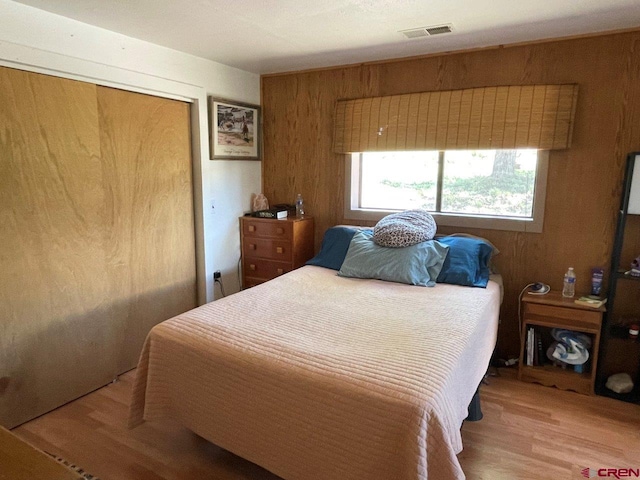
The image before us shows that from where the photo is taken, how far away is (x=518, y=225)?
2.90 meters

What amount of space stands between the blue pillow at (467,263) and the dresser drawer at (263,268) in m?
1.29

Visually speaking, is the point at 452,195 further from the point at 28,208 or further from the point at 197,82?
the point at 28,208

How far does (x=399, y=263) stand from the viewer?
273 cm

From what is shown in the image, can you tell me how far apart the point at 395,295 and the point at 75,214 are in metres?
1.93

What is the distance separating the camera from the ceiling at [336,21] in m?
2.12

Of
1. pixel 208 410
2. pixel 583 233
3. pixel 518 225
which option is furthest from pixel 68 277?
→ pixel 583 233

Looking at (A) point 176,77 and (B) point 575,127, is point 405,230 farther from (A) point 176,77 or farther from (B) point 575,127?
(A) point 176,77

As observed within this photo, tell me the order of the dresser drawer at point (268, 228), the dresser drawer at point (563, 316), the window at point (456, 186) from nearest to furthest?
1. the dresser drawer at point (563, 316)
2. the window at point (456, 186)
3. the dresser drawer at point (268, 228)

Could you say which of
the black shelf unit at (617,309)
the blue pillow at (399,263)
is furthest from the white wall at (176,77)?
the black shelf unit at (617,309)

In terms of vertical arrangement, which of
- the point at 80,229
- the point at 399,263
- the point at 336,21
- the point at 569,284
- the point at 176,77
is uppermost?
the point at 336,21

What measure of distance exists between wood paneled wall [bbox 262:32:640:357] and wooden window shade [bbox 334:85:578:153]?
3.5 inches

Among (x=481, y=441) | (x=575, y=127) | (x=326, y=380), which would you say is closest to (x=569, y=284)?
(x=575, y=127)

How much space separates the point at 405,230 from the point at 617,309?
4.75ft

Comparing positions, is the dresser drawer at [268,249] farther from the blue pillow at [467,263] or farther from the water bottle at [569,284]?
the water bottle at [569,284]
